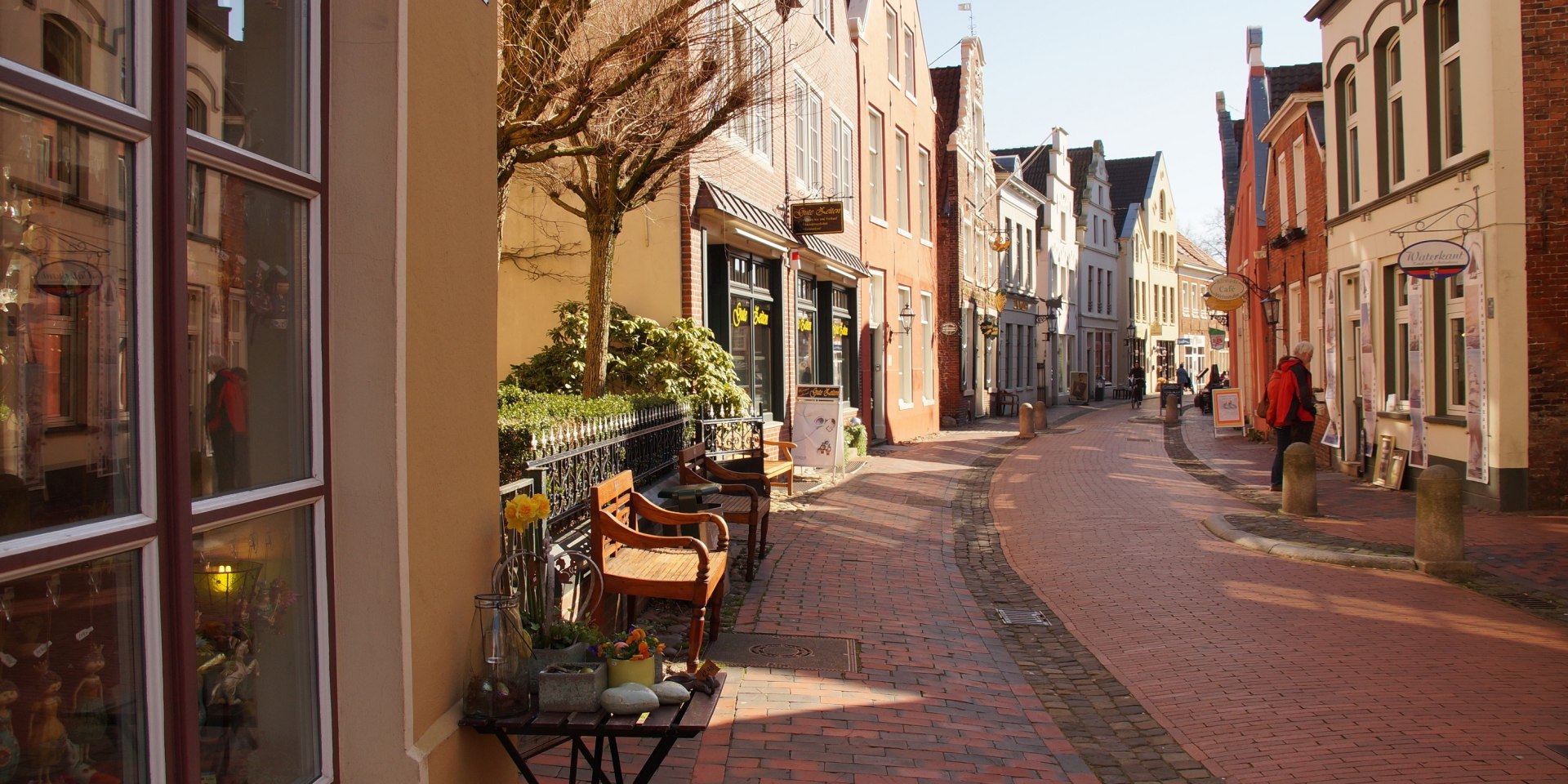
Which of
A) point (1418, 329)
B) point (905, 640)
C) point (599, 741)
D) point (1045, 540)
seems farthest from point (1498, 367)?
point (599, 741)

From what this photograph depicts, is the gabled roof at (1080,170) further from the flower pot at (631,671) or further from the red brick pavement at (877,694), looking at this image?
the flower pot at (631,671)

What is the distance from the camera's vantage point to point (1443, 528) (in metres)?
8.77

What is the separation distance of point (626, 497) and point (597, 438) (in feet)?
2.71

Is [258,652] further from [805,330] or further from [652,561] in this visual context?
[805,330]

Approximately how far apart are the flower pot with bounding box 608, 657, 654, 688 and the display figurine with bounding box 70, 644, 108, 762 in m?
1.70

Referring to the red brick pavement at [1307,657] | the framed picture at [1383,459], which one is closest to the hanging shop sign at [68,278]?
the red brick pavement at [1307,657]

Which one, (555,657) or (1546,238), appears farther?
(1546,238)

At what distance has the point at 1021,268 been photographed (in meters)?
41.3

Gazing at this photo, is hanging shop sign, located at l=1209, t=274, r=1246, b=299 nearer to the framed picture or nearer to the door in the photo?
the door

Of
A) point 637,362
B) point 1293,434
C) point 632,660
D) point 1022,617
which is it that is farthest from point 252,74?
point 1293,434

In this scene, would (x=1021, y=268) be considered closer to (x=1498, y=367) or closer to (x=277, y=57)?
(x=1498, y=367)

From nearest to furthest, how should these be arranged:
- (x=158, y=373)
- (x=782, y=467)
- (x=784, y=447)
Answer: (x=158, y=373)
(x=782, y=467)
(x=784, y=447)

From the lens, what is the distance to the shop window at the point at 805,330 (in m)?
17.9

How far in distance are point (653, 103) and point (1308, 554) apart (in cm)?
629
